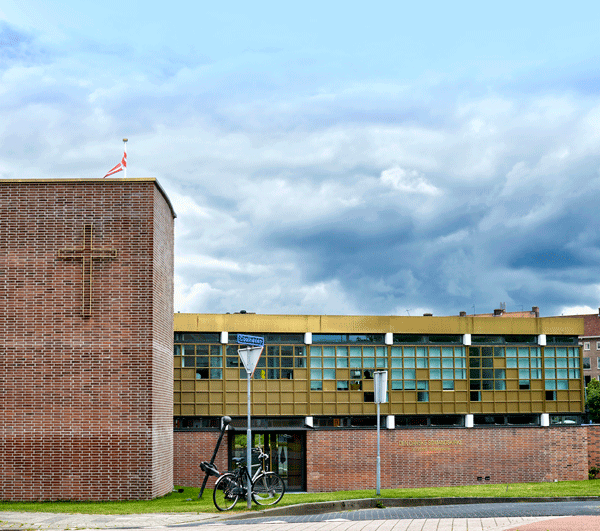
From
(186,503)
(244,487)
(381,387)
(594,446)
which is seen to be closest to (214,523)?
(244,487)

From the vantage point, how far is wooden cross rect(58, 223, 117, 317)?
18.3 meters

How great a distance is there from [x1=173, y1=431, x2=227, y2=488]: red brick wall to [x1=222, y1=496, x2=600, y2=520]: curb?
495 inches

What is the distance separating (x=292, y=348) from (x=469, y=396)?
783 cm

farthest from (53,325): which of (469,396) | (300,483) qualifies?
(469,396)

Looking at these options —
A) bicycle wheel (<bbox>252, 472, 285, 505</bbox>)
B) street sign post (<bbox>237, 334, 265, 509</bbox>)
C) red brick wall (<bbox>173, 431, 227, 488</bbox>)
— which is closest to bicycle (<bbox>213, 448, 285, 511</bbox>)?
bicycle wheel (<bbox>252, 472, 285, 505</bbox>)

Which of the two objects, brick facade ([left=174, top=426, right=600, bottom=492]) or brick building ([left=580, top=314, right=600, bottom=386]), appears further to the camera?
brick building ([left=580, top=314, right=600, bottom=386])

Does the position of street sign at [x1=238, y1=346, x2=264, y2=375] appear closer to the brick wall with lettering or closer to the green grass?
the green grass

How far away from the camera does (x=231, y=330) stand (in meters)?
29.2

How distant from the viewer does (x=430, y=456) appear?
29828 millimetres

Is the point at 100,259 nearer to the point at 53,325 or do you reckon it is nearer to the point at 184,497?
the point at 53,325

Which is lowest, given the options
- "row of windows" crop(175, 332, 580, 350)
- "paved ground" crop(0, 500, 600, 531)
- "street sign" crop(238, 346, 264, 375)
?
"paved ground" crop(0, 500, 600, 531)

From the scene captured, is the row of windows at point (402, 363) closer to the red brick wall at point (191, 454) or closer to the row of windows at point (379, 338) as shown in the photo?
the row of windows at point (379, 338)

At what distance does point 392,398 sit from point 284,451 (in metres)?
4.87

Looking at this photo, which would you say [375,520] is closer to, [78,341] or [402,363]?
[78,341]
